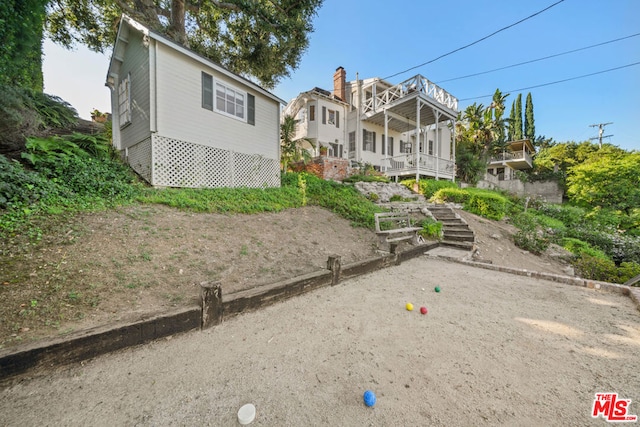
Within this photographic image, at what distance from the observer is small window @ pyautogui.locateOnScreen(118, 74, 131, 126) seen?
8453 millimetres

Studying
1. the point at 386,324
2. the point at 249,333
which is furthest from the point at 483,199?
the point at 249,333

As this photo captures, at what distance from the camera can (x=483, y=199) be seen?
10516 millimetres

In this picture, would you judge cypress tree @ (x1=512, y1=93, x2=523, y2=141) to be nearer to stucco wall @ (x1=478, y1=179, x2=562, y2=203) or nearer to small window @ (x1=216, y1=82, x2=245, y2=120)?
stucco wall @ (x1=478, y1=179, x2=562, y2=203)

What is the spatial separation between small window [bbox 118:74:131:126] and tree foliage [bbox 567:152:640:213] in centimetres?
2295

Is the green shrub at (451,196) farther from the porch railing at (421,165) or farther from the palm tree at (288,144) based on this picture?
the palm tree at (288,144)

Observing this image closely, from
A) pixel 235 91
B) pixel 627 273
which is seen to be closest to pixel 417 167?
pixel 627 273

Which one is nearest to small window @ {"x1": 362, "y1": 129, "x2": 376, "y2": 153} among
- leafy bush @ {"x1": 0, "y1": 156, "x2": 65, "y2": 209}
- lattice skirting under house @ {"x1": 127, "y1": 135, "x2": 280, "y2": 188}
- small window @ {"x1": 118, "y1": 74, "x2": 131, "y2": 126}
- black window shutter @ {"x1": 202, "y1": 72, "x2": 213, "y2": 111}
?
lattice skirting under house @ {"x1": 127, "y1": 135, "x2": 280, "y2": 188}

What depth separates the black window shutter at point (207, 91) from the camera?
26.3 feet

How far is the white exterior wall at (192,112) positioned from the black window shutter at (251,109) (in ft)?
0.36

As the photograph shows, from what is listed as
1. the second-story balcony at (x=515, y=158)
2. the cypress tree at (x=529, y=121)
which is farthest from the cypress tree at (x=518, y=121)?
the second-story balcony at (x=515, y=158)

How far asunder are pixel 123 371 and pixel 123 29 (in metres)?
11.5

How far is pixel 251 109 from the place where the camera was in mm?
9406

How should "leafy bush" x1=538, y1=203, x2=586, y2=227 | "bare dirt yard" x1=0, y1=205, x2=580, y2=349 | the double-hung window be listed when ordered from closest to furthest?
1. "bare dirt yard" x1=0, y1=205, x2=580, y2=349
2. the double-hung window
3. "leafy bush" x1=538, y1=203, x2=586, y2=227

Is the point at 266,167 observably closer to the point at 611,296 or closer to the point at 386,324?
the point at 386,324
